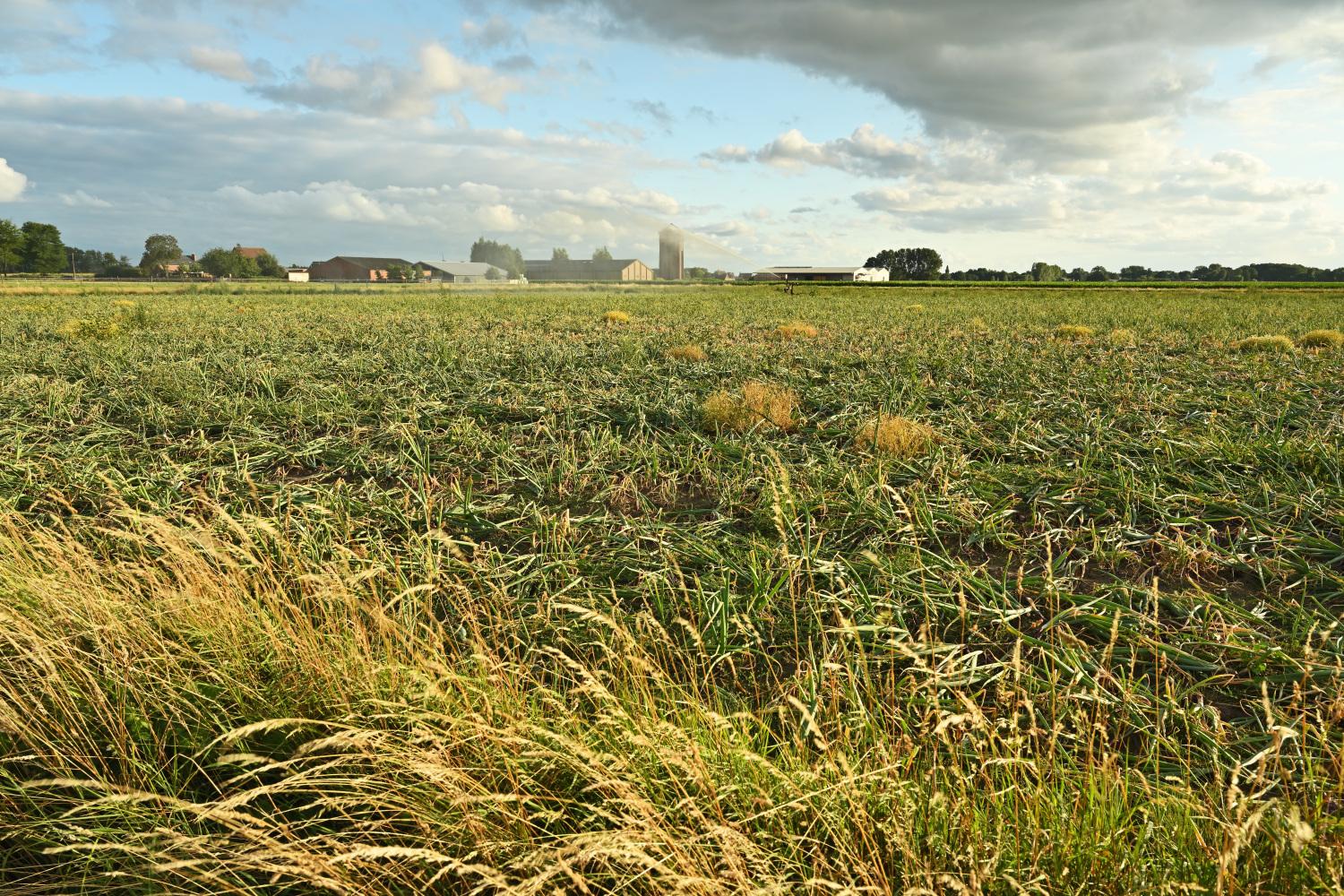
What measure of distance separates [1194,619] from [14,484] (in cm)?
735

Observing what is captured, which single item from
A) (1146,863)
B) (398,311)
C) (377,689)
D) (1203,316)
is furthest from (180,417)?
(1203,316)

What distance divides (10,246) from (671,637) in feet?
436

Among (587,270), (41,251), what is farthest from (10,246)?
(587,270)

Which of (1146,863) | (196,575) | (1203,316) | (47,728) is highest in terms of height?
(1203,316)

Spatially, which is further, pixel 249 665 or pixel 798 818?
pixel 249 665

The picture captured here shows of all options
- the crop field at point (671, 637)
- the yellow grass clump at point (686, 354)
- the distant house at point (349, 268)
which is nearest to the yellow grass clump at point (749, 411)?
the crop field at point (671, 637)

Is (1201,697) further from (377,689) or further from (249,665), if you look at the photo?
(249,665)

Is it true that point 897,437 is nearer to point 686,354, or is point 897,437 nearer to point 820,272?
point 686,354

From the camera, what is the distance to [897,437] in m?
5.74

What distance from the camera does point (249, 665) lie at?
268cm

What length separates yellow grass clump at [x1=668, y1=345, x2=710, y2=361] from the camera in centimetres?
1112

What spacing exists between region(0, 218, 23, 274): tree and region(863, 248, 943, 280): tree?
130 m

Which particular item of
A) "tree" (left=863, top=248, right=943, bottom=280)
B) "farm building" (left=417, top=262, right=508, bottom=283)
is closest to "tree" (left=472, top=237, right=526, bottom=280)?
"farm building" (left=417, top=262, right=508, bottom=283)

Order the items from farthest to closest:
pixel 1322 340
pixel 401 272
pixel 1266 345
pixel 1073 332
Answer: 1. pixel 401 272
2. pixel 1073 332
3. pixel 1322 340
4. pixel 1266 345
